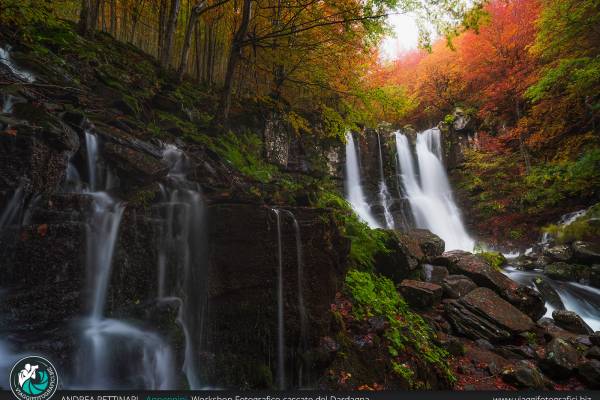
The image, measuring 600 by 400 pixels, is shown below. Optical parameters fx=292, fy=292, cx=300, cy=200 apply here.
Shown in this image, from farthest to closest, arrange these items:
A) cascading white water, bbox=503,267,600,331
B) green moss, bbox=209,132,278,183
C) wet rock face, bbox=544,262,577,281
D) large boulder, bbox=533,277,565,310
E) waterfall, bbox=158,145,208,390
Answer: wet rock face, bbox=544,262,577,281, large boulder, bbox=533,277,565,310, cascading white water, bbox=503,267,600,331, green moss, bbox=209,132,278,183, waterfall, bbox=158,145,208,390

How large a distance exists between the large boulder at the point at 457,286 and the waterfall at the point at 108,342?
6.09 m

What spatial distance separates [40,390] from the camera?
9.13 feet

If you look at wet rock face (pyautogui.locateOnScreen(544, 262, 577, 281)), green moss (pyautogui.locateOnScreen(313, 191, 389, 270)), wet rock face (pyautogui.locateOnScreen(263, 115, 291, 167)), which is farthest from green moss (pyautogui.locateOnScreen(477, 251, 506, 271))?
wet rock face (pyautogui.locateOnScreen(263, 115, 291, 167))

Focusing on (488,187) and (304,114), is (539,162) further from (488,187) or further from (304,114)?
(304,114)

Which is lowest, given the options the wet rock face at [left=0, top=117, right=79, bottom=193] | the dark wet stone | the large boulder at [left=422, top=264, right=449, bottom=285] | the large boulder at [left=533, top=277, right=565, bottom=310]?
the dark wet stone

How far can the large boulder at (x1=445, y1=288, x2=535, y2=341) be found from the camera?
5.81 meters

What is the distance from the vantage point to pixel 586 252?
32.1 feet

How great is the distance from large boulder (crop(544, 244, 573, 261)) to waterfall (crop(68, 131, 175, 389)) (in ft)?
41.7

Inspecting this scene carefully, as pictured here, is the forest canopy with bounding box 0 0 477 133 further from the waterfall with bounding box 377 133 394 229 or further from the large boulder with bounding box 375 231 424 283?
the waterfall with bounding box 377 133 394 229

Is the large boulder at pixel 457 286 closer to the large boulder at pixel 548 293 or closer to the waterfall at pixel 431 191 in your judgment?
the large boulder at pixel 548 293

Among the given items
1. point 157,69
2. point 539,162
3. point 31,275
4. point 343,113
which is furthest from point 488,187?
point 31,275

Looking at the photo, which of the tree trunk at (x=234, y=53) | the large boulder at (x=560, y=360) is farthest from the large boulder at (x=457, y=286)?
the tree trunk at (x=234, y=53)

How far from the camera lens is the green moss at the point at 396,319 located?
4422mm

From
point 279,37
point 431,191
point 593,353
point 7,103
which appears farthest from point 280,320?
point 431,191
